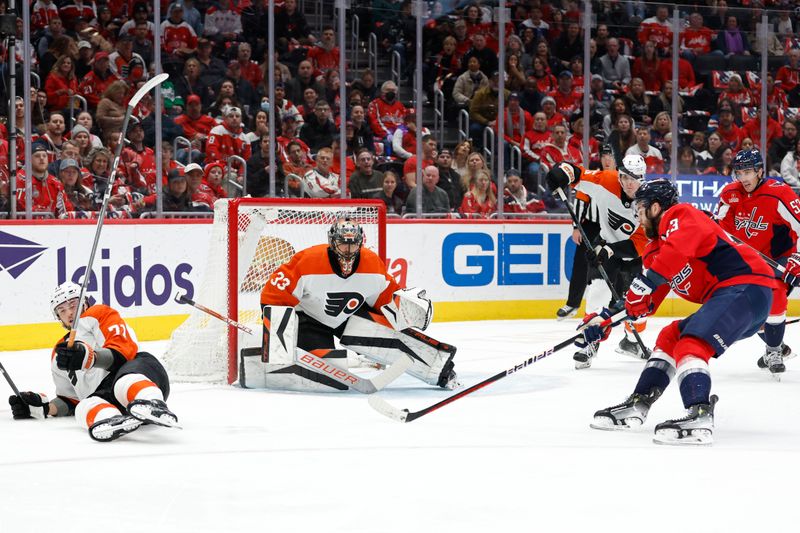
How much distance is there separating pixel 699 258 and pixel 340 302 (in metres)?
1.78

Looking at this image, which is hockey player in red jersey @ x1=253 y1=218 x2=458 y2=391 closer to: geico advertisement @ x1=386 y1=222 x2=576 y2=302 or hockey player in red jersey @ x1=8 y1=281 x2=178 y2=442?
hockey player in red jersey @ x1=8 y1=281 x2=178 y2=442

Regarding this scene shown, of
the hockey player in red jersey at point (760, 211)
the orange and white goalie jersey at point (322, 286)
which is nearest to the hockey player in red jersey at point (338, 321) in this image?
the orange and white goalie jersey at point (322, 286)

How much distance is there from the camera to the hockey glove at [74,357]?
4051 millimetres

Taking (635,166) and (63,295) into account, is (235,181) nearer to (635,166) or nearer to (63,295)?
(635,166)

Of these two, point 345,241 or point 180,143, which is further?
point 180,143

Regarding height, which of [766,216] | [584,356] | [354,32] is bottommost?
[584,356]

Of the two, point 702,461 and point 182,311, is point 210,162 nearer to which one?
point 182,311

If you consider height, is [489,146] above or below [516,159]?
above

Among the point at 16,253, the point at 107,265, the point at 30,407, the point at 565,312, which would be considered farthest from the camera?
the point at 565,312

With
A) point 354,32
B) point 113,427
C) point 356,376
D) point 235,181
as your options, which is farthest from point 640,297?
point 354,32

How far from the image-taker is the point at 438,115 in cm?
936

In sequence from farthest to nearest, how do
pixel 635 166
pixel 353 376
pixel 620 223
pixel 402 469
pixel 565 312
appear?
pixel 565 312 → pixel 620 223 → pixel 635 166 → pixel 353 376 → pixel 402 469

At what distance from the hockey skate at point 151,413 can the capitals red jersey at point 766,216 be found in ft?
12.2

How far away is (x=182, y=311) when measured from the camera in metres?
7.64
